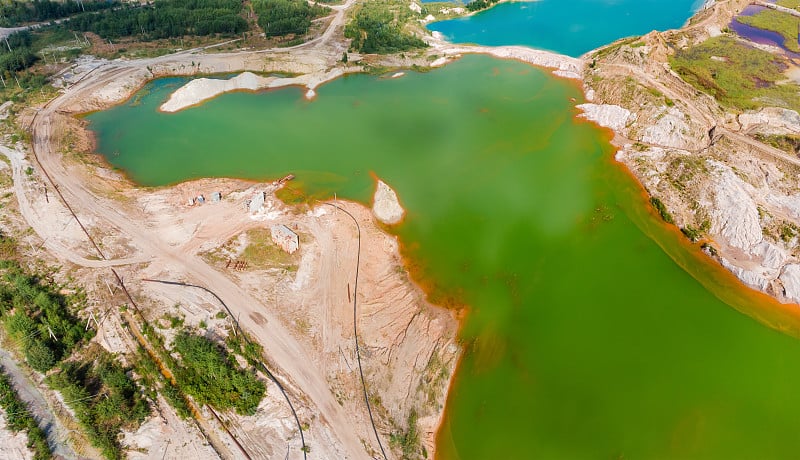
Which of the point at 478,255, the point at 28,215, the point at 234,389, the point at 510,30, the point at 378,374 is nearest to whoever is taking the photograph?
the point at 234,389

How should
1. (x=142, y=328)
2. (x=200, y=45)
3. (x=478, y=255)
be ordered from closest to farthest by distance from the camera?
(x=142, y=328) → (x=478, y=255) → (x=200, y=45)

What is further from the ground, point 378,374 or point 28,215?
point 28,215

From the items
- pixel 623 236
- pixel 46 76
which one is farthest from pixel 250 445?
pixel 46 76

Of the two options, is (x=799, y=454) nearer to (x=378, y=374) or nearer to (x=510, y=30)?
(x=378, y=374)

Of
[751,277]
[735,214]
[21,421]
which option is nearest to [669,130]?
[735,214]

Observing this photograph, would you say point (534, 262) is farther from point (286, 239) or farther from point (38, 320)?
point (38, 320)

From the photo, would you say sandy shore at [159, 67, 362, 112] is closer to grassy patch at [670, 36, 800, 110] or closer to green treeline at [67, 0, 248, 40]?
green treeline at [67, 0, 248, 40]

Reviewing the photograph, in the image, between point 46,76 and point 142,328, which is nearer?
point 142,328

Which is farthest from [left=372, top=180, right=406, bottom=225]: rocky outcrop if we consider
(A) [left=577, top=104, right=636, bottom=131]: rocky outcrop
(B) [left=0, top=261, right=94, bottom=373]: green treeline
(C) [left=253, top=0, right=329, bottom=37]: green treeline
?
(C) [left=253, top=0, right=329, bottom=37]: green treeline
